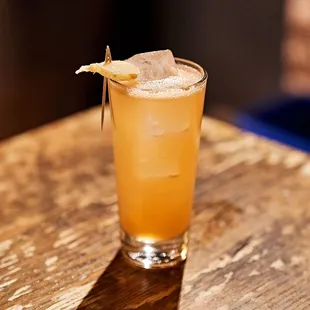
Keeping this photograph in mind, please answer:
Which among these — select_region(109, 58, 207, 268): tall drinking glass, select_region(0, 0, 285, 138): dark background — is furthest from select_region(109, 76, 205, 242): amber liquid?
select_region(0, 0, 285, 138): dark background

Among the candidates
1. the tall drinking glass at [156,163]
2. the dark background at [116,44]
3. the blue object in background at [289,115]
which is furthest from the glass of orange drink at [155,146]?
the dark background at [116,44]

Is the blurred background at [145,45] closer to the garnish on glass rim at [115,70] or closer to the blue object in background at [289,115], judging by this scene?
the blue object in background at [289,115]

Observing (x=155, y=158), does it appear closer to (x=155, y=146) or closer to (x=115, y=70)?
(x=155, y=146)

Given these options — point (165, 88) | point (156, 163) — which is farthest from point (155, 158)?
point (165, 88)

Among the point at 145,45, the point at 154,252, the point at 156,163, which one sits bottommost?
the point at 145,45

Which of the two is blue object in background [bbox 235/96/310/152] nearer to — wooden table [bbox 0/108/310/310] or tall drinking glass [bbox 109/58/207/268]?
wooden table [bbox 0/108/310/310]

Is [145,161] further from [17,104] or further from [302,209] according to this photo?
[17,104]
